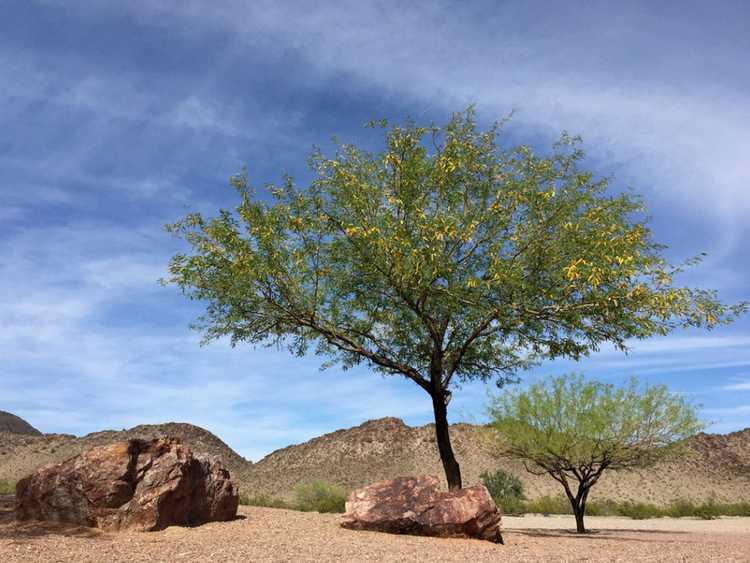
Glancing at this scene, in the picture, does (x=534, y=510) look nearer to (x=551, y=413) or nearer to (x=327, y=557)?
(x=551, y=413)

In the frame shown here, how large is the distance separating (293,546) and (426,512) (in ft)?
12.3

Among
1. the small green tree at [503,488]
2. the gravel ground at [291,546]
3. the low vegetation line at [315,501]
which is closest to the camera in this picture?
the gravel ground at [291,546]

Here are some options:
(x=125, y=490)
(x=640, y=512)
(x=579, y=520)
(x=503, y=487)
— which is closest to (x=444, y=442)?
(x=579, y=520)

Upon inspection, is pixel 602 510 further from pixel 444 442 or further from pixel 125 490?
pixel 125 490

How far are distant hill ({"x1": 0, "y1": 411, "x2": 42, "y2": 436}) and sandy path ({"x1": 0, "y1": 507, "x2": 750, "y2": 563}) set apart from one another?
6607 centimetres

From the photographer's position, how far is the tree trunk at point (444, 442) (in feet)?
59.7

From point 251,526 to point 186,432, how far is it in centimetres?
4093

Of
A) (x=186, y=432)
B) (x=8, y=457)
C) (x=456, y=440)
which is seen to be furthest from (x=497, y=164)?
(x=8, y=457)

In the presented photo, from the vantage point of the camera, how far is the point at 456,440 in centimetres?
5097

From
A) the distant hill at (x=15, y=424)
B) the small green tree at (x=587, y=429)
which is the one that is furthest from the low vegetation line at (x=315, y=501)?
the distant hill at (x=15, y=424)

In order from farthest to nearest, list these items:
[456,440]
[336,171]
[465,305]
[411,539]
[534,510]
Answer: [456,440] < [534,510] < [336,171] < [465,305] < [411,539]

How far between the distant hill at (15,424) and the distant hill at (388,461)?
18883 mm

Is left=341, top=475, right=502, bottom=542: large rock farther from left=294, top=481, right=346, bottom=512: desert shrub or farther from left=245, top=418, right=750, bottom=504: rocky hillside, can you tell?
left=245, top=418, right=750, bottom=504: rocky hillside

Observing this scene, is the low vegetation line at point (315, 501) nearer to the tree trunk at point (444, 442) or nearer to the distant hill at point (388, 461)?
the tree trunk at point (444, 442)
